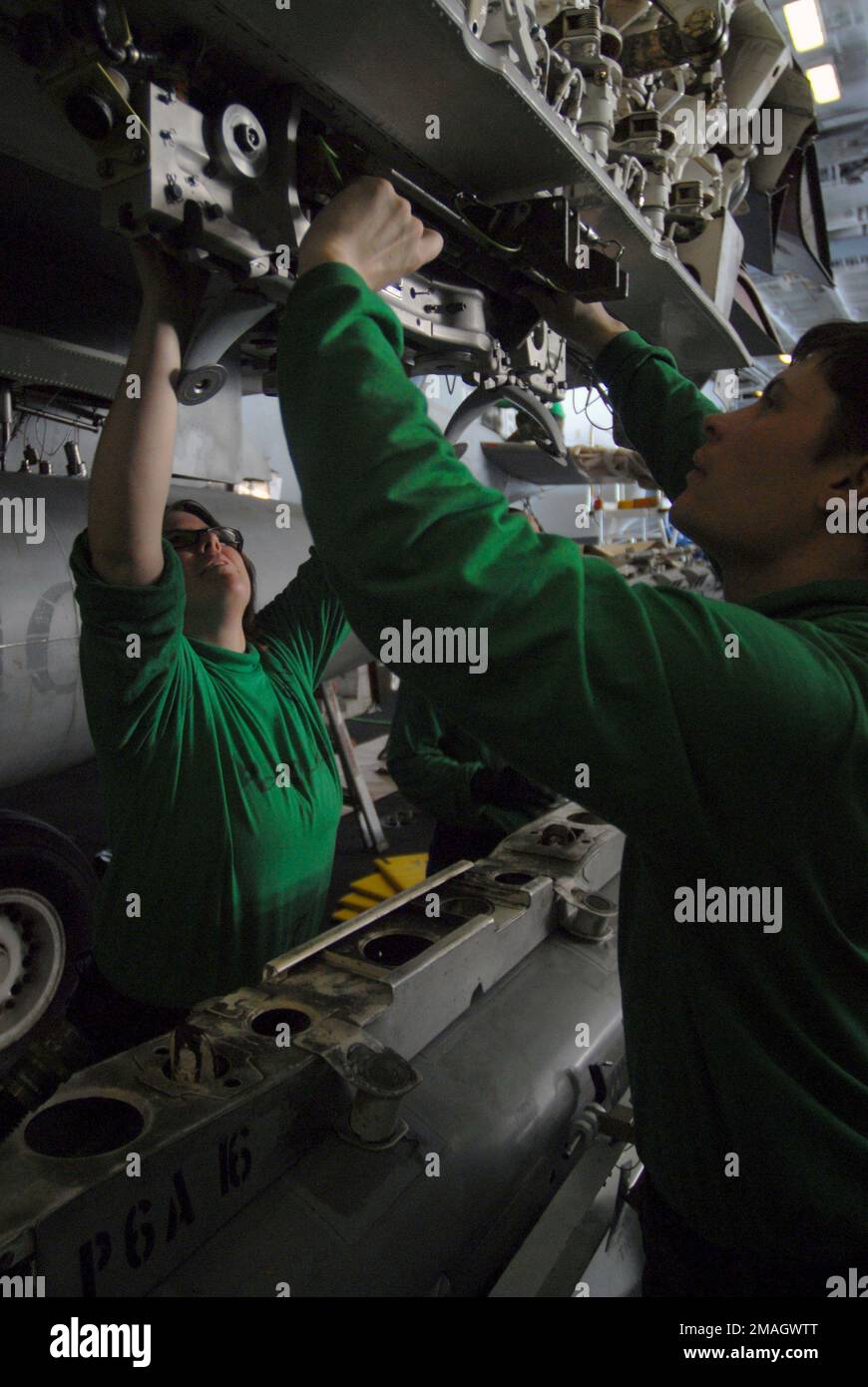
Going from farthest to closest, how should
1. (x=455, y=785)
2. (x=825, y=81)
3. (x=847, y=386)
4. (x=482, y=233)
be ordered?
(x=825, y=81)
(x=455, y=785)
(x=482, y=233)
(x=847, y=386)

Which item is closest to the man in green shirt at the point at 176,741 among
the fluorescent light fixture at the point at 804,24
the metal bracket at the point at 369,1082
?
the metal bracket at the point at 369,1082

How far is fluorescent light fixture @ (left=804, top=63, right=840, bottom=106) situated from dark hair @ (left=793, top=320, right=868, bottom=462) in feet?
20.5

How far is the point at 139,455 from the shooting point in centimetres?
116

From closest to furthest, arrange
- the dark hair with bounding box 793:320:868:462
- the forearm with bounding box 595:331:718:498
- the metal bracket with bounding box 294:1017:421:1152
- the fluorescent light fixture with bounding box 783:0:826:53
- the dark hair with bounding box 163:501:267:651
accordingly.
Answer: the dark hair with bounding box 793:320:868:462
the metal bracket with bounding box 294:1017:421:1152
the forearm with bounding box 595:331:718:498
the dark hair with bounding box 163:501:267:651
the fluorescent light fixture with bounding box 783:0:826:53

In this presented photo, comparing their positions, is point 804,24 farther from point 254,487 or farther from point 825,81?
point 254,487

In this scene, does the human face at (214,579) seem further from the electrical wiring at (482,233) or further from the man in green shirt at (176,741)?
the electrical wiring at (482,233)

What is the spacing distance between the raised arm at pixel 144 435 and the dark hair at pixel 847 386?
0.82 metres

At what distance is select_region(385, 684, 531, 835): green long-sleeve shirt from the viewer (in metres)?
2.46

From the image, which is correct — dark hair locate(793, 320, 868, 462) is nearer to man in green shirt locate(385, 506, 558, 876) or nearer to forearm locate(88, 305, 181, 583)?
forearm locate(88, 305, 181, 583)

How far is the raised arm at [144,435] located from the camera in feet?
3.60

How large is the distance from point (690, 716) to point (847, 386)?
0.47 m

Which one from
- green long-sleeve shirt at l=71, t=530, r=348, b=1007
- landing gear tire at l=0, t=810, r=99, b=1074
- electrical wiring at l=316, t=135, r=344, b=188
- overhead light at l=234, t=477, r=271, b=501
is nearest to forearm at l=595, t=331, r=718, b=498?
electrical wiring at l=316, t=135, r=344, b=188

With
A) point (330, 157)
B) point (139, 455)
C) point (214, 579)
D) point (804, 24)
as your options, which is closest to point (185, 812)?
point (214, 579)

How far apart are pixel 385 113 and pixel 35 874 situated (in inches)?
90.1
